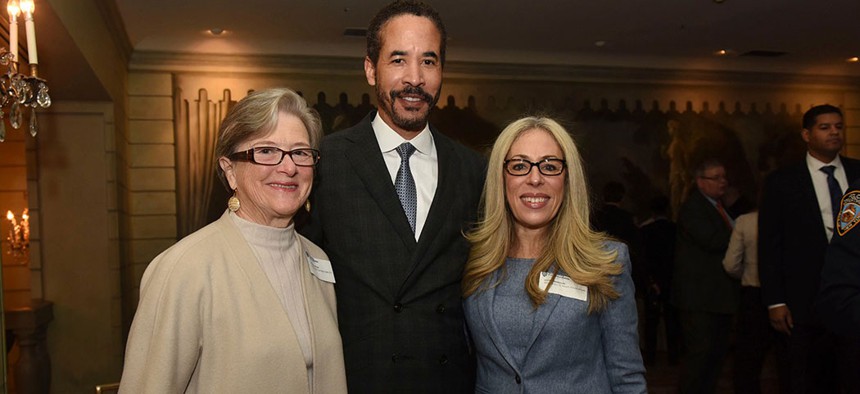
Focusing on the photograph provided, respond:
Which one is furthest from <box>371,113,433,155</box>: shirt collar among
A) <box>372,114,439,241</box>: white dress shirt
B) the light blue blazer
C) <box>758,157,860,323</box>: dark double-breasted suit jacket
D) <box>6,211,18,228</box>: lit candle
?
<box>6,211,18,228</box>: lit candle

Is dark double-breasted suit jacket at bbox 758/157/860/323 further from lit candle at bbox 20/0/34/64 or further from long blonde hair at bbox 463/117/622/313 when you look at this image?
lit candle at bbox 20/0/34/64

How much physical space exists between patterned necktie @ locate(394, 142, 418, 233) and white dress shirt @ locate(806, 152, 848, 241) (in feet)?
8.71

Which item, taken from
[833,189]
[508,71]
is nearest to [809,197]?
[833,189]

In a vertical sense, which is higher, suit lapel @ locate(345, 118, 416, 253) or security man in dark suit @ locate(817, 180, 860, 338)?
suit lapel @ locate(345, 118, 416, 253)

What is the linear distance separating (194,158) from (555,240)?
224 inches

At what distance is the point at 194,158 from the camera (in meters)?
6.89

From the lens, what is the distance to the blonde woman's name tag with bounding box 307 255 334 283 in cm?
179

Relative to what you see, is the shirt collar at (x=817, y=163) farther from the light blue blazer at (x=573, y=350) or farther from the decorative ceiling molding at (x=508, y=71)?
the decorative ceiling molding at (x=508, y=71)

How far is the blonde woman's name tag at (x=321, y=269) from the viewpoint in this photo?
179cm

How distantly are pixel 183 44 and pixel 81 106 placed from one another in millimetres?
1524

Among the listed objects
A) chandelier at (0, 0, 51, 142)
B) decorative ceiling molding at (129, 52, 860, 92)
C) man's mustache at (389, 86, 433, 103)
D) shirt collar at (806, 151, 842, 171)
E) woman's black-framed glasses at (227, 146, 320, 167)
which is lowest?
woman's black-framed glasses at (227, 146, 320, 167)

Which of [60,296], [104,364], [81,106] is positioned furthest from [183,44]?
[104,364]

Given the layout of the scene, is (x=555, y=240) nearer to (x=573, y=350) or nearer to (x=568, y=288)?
(x=568, y=288)

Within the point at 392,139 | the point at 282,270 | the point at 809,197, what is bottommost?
the point at 282,270
